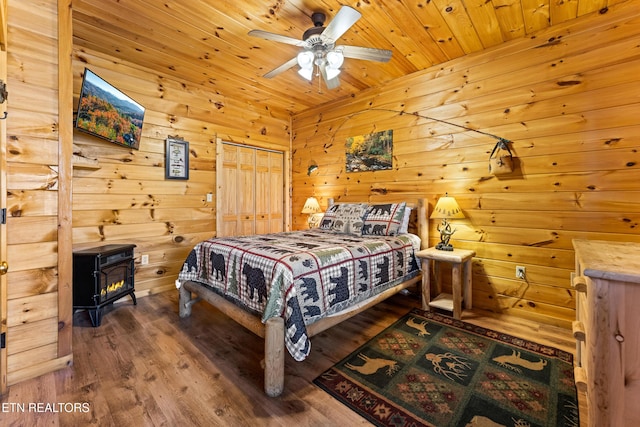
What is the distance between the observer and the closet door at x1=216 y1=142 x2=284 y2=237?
12.7ft

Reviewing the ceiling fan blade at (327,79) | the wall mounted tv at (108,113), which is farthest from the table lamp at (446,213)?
the wall mounted tv at (108,113)

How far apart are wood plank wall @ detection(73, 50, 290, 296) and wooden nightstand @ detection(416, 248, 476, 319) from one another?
278 cm

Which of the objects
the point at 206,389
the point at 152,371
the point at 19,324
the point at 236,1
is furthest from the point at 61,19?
the point at 206,389

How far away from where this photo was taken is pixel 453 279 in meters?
2.49

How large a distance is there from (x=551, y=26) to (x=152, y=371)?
413 cm

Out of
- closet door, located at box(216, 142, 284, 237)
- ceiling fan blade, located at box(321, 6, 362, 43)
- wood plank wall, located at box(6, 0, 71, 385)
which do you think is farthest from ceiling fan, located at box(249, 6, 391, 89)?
closet door, located at box(216, 142, 284, 237)

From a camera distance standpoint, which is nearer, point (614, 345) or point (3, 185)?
point (614, 345)

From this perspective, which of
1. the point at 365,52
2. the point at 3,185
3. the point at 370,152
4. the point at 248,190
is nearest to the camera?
the point at 3,185

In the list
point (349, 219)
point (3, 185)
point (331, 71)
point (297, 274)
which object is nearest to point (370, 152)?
point (349, 219)

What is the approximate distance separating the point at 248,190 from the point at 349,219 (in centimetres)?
184

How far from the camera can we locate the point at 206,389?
1562mm

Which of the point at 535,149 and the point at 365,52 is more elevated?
the point at 365,52

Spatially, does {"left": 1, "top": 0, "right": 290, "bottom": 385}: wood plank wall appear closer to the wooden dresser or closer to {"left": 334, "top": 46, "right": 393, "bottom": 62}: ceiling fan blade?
{"left": 334, "top": 46, "right": 393, "bottom": 62}: ceiling fan blade

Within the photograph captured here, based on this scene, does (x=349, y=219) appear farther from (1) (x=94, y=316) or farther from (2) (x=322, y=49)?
(1) (x=94, y=316)
